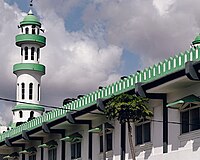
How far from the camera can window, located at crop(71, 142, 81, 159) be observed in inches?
1950

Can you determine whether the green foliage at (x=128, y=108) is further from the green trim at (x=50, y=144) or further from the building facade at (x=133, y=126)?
the green trim at (x=50, y=144)

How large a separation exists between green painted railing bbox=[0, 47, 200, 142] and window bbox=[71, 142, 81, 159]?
2.56 metres

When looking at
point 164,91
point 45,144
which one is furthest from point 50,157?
point 164,91

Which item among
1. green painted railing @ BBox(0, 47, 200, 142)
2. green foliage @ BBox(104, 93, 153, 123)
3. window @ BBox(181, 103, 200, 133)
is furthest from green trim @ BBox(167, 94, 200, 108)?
green foliage @ BBox(104, 93, 153, 123)

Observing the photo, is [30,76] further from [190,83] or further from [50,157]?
[190,83]

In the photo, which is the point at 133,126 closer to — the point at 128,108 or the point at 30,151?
the point at 128,108

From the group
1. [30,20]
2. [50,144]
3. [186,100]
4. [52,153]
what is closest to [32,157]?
[52,153]

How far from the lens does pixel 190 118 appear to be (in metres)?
35.8

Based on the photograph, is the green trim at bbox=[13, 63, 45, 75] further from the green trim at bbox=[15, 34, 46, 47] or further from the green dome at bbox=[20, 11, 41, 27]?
the green dome at bbox=[20, 11, 41, 27]

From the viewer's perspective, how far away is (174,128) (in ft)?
121

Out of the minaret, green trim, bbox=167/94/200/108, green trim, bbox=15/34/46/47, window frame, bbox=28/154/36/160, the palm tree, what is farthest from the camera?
green trim, bbox=15/34/46/47

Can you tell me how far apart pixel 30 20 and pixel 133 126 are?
3669cm

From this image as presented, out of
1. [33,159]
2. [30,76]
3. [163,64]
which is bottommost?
[33,159]

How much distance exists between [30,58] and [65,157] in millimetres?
24248
